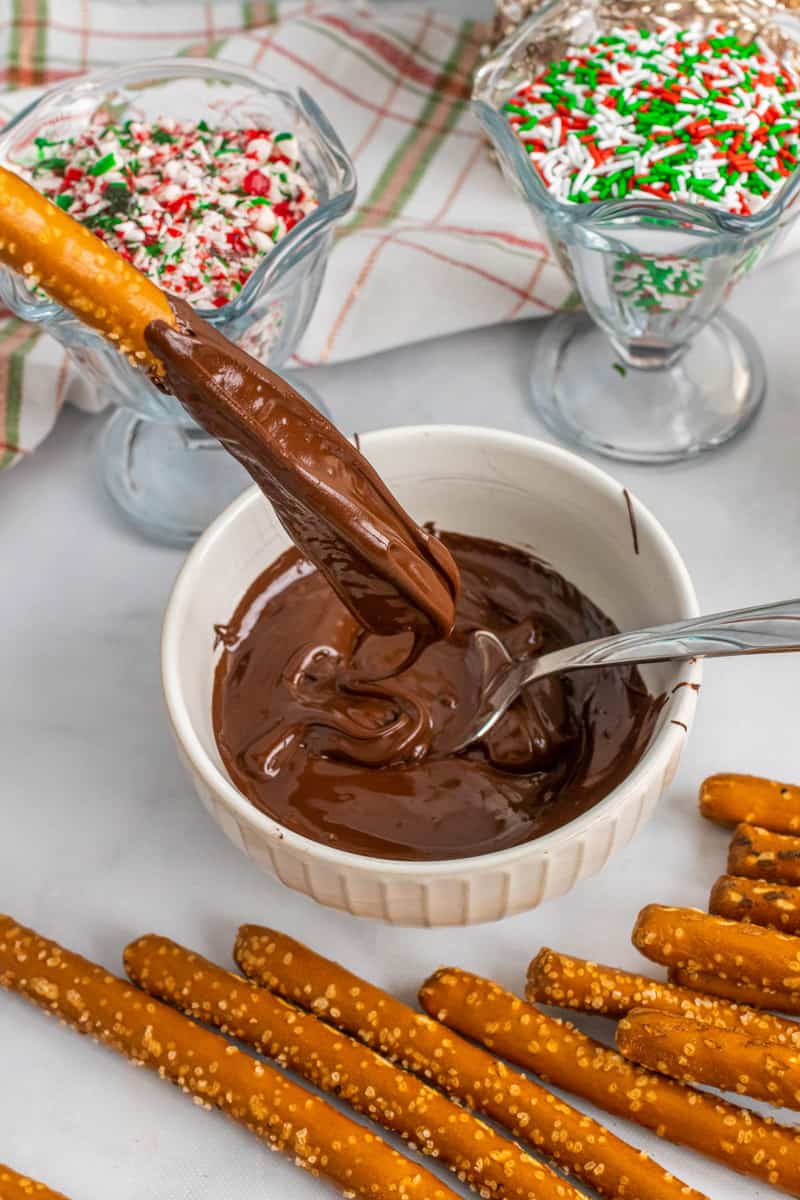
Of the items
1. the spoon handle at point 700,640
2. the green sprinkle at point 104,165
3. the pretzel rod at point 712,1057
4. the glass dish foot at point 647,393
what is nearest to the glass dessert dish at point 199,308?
the green sprinkle at point 104,165

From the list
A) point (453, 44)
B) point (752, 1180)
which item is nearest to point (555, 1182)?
point (752, 1180)

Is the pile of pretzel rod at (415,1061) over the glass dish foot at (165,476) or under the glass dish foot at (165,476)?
under

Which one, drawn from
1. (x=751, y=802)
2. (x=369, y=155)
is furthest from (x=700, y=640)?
(x=369, y=155)

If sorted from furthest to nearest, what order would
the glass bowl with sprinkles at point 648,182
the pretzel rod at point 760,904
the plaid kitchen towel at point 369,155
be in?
1. the plaid kitchen towel at point 369,155
2. the glass bowl with sprinkles at point 648,182
3. the pretzel rod at point 760,904

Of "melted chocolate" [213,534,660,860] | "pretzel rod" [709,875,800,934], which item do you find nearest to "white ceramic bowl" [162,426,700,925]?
"melted chocolate" [213,534,660,860]

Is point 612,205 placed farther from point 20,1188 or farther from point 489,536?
point 20,1188

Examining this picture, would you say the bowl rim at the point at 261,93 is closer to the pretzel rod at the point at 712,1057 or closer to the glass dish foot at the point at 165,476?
the glass dish foot at the point at 165,476

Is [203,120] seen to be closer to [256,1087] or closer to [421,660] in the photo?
[421,660]
